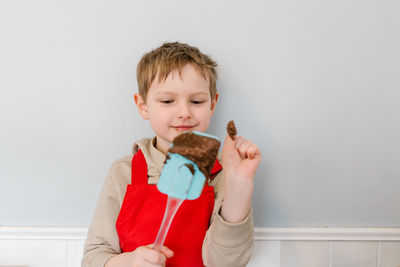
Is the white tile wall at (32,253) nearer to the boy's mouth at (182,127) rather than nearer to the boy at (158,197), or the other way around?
the boy at (158,197)

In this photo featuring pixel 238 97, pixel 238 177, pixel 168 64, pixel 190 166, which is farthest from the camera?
pixel 238 97

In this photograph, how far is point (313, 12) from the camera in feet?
3.28

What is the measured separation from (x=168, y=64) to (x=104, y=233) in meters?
0.46

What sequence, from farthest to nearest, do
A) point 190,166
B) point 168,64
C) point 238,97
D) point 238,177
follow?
point 238,97 < point 168,64 < point 238,177 < point 190,166

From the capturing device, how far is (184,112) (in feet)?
2.71

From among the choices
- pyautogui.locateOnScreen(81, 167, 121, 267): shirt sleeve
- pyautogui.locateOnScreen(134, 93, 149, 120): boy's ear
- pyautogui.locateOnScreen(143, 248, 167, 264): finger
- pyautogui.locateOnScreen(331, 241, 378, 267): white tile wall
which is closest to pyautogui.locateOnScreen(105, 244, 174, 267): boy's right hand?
pyautogui.locateOnScreen(143, 248, 167, 264): finger

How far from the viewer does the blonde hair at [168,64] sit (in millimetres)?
856

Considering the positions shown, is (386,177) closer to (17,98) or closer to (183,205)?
(183,205)

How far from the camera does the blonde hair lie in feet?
2.81

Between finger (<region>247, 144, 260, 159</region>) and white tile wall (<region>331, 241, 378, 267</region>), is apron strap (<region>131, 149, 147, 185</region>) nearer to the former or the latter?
finger (<region>247, 144, 260, 159</region>)

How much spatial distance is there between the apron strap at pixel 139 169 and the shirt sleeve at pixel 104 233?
6cm

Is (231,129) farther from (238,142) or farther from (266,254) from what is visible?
(266,254)

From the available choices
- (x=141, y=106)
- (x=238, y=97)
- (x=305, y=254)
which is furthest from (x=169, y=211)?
(x=305, y=254)

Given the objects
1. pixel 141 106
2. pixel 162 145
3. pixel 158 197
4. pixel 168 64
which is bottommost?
pixel 158 197
